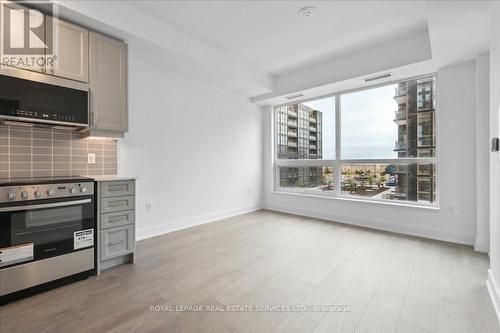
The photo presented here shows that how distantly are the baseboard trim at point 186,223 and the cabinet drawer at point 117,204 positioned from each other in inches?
36.3

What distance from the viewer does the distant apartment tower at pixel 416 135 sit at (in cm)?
360

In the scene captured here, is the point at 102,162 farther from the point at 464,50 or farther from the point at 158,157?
the point at 464,50

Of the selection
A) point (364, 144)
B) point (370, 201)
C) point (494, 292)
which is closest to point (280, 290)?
point (494, 292)

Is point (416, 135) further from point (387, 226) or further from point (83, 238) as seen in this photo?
point (83, 238)

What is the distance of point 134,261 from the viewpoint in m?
2.61

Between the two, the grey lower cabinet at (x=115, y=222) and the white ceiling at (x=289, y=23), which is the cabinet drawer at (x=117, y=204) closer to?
Result: the grey lower cabinet at (x=115, y=222)

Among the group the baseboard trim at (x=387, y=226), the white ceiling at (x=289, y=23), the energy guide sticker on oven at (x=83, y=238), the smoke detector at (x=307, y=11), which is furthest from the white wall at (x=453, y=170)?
the energy guide sticker on oven at (x=83, y=238)

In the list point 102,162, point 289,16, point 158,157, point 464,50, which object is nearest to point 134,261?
point 102,162

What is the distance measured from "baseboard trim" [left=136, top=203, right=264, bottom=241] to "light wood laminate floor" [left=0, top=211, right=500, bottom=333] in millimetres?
187

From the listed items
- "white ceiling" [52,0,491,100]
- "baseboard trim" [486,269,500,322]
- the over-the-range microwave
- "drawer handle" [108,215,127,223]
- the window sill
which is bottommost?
"baseboard trim" [486,269,500,322]

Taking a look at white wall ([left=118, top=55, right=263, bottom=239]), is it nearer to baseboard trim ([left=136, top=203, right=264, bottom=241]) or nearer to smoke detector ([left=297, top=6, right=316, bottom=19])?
baseboard trim ([left=136, top=203, right=264, bottom=241])

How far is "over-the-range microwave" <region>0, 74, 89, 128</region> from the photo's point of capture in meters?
1.97

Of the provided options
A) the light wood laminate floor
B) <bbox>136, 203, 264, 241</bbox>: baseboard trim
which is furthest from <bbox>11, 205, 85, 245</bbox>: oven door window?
<bbox>136, 203, 264, 241</bbox>: baseboard trim

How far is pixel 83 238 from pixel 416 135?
15.1 feet
